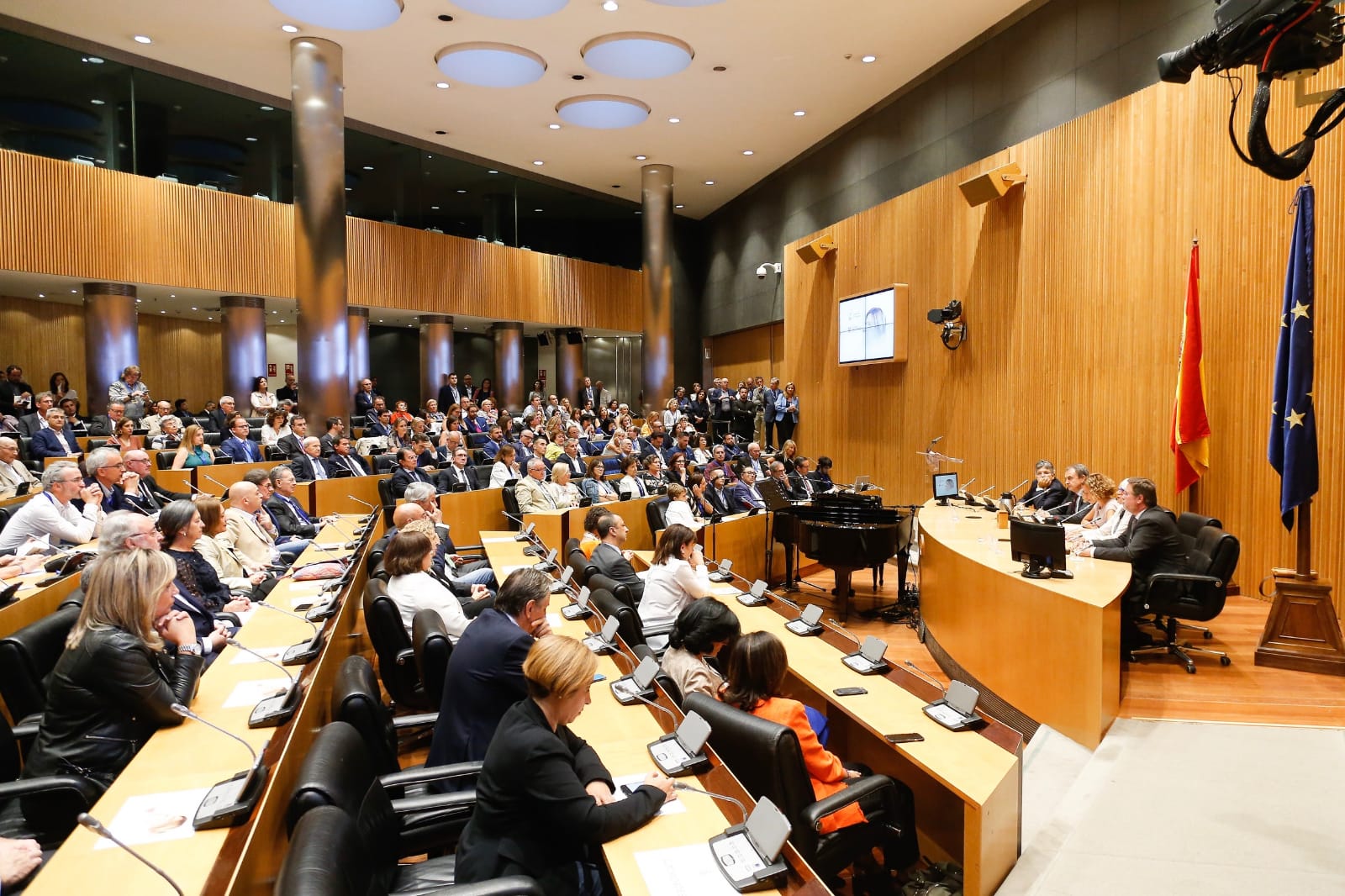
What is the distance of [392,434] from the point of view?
1153cm

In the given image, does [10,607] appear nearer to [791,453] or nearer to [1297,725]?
[1297,725]

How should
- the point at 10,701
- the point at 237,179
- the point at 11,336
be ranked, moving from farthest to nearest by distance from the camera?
the point at 11,336
the point at 237,179
the point at 10,701

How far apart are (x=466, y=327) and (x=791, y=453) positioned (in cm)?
939

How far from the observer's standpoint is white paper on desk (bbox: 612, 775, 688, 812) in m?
2.11

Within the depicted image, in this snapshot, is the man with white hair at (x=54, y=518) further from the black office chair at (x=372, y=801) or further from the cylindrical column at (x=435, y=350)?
the cylindrical column at (x=435, y=350)

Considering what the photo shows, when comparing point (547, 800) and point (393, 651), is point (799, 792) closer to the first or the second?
point (547, 800)

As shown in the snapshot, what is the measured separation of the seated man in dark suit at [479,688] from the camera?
2.62 metres

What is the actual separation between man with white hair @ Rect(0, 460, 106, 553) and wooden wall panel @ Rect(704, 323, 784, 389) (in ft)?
43.1

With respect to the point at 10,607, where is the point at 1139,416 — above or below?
above

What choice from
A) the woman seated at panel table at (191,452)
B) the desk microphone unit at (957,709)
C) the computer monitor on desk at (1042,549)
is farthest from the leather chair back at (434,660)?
the woman seated at panel table at (191,452)

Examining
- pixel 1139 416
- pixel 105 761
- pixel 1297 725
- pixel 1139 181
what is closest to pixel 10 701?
pixel 105 761

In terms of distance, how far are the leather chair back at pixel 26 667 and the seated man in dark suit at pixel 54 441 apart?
245 inches

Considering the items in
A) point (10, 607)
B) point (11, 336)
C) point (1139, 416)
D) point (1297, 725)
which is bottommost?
point (1297, 725)

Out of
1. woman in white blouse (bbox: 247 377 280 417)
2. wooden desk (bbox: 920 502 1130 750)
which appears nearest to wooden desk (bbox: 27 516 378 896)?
wooden desk (bbox: 920 502 1130 750)
